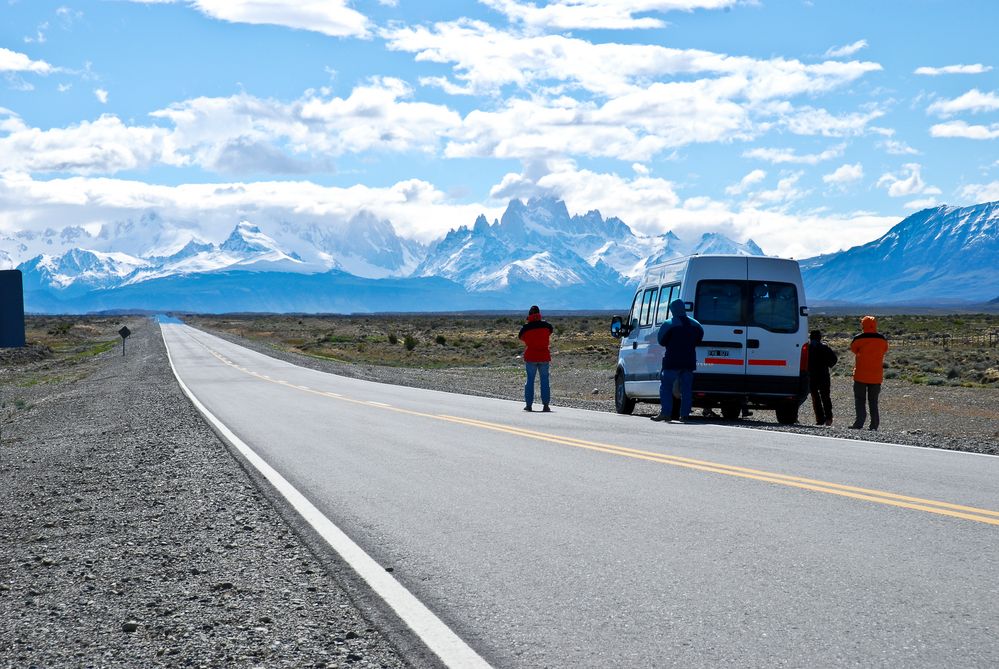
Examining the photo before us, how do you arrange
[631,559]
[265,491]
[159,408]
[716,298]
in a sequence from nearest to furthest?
1. [631,559]
2. [265,491]
3. [716,298]
4. [159,408]

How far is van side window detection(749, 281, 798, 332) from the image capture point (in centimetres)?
1620

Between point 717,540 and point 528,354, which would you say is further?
point 528,354

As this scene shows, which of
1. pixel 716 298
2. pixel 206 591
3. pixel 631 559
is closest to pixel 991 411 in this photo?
pixel 716 298

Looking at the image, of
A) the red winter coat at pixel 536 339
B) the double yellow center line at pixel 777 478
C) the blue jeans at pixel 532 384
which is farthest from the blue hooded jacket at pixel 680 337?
the red winter coat at pixel 536 339

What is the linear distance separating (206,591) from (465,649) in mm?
2012

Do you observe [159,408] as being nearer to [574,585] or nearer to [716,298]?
[716,298]

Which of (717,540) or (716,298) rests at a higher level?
(716,298)

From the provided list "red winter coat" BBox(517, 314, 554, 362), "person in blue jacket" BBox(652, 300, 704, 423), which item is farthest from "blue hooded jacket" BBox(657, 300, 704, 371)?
"red winter coat" BBox(517, 314, 554, 362)

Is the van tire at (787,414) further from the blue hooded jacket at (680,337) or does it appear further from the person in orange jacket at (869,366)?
the blue hooded jacket at (680,337)

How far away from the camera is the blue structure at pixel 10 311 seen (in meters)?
35.2

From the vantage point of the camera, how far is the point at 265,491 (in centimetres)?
973

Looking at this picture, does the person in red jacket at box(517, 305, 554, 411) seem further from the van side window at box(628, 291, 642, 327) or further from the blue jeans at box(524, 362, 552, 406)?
the van side window at box(628, 291, 642, 327)

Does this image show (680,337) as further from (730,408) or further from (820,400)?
(820,400)

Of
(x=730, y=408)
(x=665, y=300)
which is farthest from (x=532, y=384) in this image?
(x=730, y=408)
